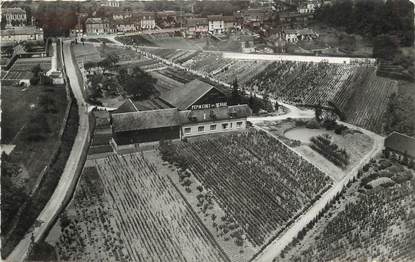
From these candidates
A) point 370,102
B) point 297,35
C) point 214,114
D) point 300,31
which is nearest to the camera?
point 214,114

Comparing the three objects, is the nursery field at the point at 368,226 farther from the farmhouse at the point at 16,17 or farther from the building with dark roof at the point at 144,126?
the farmhouse at the point at 16,17

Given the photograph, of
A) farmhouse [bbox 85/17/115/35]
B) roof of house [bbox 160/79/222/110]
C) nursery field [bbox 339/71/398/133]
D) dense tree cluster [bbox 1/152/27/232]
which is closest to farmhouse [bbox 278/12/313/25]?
nursery field [bbox 339/71/398/133]

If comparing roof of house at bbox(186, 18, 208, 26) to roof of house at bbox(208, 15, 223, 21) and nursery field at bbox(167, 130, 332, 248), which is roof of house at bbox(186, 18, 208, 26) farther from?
nursery field at bbox(167, 130, 332, 248)

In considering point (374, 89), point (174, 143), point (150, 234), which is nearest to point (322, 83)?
point (374, 89)

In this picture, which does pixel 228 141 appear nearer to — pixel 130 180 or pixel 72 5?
pixel 130 180

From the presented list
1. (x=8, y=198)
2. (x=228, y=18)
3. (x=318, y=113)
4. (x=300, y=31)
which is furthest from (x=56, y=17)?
(x=8, y=198)

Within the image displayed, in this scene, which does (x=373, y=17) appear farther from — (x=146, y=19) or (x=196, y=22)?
(x=146, y=19)
